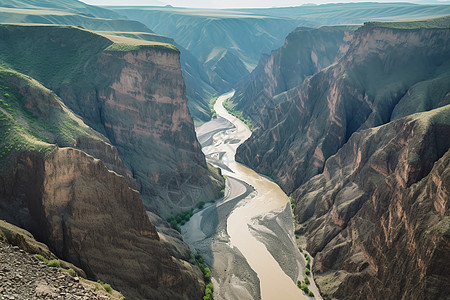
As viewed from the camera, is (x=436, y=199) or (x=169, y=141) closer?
(x=436, y=199)

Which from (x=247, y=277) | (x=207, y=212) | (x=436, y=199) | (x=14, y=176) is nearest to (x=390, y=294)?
(x=436, y=199)

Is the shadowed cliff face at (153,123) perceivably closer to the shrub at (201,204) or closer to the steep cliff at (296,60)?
the shrub at (201,204)

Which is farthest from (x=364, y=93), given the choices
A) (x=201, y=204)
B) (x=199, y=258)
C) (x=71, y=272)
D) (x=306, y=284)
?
(x=71, y=272)

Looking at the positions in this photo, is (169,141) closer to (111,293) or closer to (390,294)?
(111,293)

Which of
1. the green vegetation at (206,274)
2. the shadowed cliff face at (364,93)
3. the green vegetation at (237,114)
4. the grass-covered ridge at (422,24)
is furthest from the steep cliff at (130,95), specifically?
the green vegetation at (237,114)

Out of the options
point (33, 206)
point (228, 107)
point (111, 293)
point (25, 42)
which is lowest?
point (228, 107)

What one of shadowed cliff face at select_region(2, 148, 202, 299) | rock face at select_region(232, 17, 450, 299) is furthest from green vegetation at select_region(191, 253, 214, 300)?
rock face at select_region(232, 17, 450, 299)

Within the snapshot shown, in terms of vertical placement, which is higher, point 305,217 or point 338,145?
point 338,145
